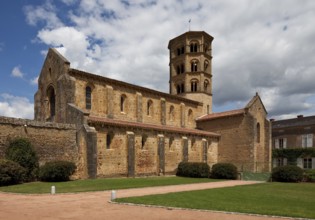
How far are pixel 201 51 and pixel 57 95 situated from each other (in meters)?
22.6

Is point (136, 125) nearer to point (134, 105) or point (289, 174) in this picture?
point (134, 105)

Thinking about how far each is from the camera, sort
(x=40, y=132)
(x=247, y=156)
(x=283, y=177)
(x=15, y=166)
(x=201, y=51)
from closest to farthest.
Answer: (x=15, y=166) < (x=40, y=132) < (x=283, y=177) < (x=247, y=156) < (x=201, y=51)

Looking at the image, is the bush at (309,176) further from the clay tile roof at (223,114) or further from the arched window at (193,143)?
the arched window at (193,143)

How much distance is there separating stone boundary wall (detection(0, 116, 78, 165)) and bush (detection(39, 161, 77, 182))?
1.59m

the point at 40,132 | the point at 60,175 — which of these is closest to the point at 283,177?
the point at 60,175

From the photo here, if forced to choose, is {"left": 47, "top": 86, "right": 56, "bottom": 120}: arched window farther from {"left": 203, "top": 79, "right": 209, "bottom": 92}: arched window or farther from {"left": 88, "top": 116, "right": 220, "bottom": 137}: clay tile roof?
{"left": 203, "top": 79, "right": 209, "bottom": 92}: arched window

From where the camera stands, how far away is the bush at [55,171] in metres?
21.3

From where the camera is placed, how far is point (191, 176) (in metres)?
30.0

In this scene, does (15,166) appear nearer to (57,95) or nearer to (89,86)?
(57,95)

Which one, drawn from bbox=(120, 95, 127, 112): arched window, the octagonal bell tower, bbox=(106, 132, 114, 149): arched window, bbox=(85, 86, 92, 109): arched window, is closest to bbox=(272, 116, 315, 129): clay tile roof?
the octagonal bell tower

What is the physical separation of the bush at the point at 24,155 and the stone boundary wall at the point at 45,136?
1.98ft

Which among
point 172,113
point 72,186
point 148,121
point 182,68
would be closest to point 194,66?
point 182,68

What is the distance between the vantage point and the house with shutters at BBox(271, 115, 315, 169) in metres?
41.7

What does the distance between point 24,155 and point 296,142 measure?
37.4 meters
